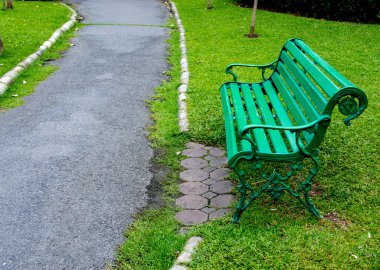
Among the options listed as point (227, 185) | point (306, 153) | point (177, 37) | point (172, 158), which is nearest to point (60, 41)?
point (177, 37)

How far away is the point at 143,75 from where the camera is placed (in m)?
7.91

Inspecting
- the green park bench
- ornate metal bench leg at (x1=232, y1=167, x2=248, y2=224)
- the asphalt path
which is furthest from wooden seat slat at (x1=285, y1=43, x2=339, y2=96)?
the asphalt path

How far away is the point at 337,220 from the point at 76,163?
2.73 metres

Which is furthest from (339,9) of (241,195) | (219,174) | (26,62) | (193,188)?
(241,195)

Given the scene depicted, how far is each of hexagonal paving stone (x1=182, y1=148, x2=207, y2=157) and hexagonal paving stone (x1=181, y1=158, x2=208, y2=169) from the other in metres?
0.10

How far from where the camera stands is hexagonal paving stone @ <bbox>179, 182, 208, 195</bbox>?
4176 millimetres

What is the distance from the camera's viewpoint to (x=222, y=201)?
3994 millimetres

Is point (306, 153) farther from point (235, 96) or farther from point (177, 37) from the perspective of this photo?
point (177, 37)

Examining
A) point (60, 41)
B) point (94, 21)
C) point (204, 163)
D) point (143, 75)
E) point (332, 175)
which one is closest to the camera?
point (332, 175)

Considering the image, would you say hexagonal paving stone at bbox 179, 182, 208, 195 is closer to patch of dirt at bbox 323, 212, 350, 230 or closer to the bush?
patch of dirt at bbox 323, 212, 350, 230

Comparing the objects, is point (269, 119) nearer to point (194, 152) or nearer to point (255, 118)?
point (255, 118)

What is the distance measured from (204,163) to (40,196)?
1.72 meters

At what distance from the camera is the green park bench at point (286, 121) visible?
11.0ft

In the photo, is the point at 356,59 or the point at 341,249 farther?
the point at 356,59
